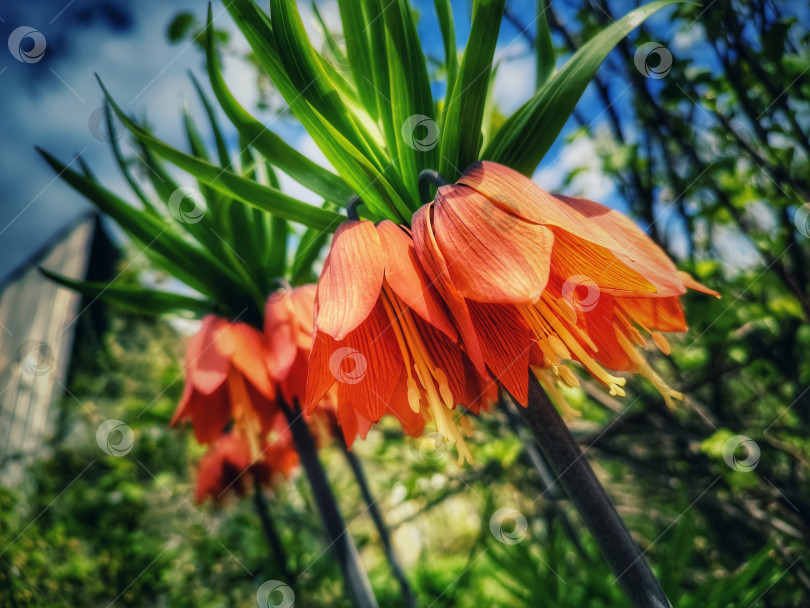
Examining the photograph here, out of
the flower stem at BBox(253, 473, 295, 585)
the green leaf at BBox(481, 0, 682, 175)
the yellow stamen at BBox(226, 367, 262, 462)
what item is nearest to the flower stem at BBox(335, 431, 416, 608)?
the flower stem at BBox(253, 473, 295, 585)

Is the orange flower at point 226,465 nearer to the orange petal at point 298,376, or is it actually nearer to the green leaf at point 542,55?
the orange petal at point 298,376

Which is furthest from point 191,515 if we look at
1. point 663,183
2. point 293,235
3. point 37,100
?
point 663,183

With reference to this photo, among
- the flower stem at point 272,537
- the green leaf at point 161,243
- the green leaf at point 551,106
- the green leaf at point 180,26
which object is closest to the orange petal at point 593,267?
the green leaf at point 551,106

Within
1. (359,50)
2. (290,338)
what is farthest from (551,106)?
(290,338)

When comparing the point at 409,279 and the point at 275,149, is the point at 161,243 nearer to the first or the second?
the point at 275,149

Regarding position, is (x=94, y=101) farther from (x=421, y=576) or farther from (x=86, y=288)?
(x=421, y=576)

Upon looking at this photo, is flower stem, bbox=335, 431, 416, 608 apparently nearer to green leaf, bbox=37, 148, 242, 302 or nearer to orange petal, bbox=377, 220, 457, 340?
green leaf, bbox=37, 148, 242, 302
